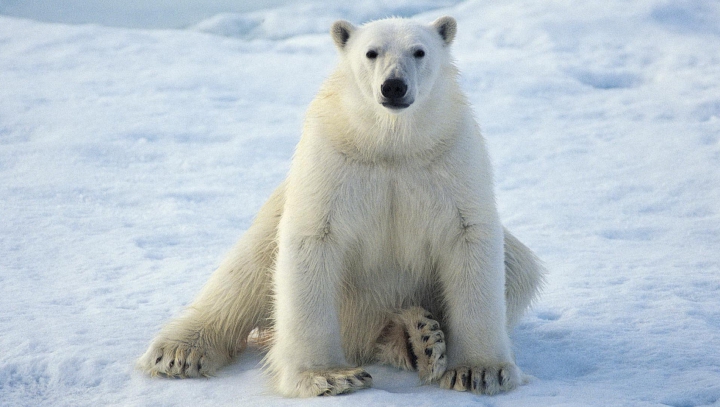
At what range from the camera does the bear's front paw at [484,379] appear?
3125 millimetres

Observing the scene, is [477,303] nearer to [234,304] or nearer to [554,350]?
[554,350]

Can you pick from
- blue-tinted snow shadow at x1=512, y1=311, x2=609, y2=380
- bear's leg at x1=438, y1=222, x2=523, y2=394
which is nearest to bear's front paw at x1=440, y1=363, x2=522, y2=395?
bear's leg at x1=438, y1=222, x2=523, y2=394

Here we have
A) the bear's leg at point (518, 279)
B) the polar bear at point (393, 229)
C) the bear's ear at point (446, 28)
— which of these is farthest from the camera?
the bear's leg at point (518, 279)

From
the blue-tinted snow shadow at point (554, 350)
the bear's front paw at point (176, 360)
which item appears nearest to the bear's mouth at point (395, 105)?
the blue-tinted snow shadow at point (554, 350)

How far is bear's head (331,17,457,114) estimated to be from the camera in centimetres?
312

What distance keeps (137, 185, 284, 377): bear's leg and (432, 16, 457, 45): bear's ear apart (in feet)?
3.37

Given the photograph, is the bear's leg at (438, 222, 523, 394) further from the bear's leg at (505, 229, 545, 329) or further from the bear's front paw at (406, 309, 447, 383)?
the bear's leg at (505, 229, 545, 329)

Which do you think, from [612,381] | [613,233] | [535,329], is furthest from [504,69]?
[612,381]

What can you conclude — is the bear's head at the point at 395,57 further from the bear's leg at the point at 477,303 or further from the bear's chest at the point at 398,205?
the bear's leg at the point at 477,303

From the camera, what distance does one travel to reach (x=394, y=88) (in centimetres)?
309

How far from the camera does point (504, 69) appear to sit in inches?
384

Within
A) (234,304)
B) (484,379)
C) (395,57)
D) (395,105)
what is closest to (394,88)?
(395,105)

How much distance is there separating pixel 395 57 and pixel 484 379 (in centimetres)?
131

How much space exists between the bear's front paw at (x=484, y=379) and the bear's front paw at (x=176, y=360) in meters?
1.05
